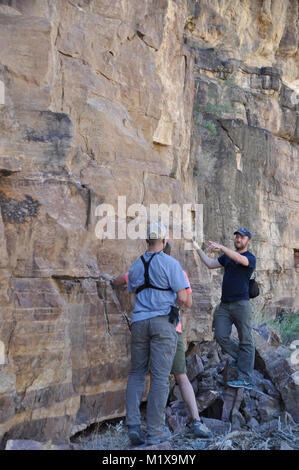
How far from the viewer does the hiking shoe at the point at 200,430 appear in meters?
4.44

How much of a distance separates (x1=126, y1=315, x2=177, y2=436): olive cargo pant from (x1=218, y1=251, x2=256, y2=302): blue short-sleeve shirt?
1.33 metres

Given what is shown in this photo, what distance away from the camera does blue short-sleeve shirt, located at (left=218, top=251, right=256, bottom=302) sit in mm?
5320

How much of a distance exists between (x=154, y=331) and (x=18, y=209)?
5.32 feet

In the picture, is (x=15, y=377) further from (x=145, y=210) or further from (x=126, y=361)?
(x=145, y=210)

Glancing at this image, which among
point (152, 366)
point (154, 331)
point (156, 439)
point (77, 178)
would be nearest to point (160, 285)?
point (154, 331)

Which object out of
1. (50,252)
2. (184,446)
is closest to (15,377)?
(50,252)

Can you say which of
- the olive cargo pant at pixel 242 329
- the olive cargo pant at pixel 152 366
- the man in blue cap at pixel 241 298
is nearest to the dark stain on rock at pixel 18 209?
the olive cargo pant at pixel 152 366

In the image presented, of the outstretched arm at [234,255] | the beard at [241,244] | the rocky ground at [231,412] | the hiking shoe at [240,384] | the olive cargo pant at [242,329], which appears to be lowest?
the rocky ground at [231,412]

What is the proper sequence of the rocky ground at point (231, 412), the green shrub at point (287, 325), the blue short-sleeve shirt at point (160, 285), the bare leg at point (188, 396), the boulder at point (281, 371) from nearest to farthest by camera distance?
the blue short-sleeve shirt at point (160, 285) → the rocky ground at point (231, 412) → the bare leg at point (188, 396) → the boulder at point (281, 371) → the green shrub at point (287, 325)

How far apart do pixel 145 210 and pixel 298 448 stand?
116 inches

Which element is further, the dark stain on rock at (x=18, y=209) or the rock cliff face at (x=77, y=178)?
the dark stain on rock at (x=18, y=209)

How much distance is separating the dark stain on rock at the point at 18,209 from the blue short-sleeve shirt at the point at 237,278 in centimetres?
213

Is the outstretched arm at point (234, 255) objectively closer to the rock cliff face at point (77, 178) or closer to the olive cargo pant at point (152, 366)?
the rock cliff face at point (77, 178)

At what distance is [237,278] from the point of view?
535cm
